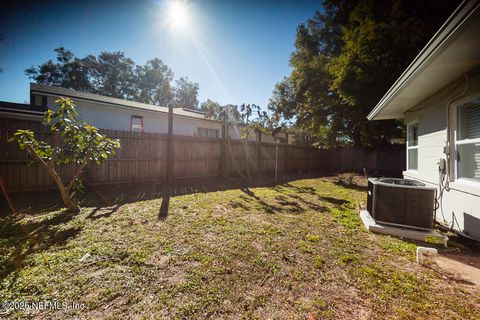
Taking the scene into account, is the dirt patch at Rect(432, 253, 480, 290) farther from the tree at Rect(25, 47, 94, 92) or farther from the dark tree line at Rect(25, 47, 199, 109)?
the tree at Rect(25, 47, 94, 92)

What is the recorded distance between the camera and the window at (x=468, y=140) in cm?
318

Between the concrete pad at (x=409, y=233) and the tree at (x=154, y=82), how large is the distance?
40378mm

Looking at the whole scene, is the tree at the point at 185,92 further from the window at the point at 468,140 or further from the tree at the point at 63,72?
the window at the point at 468,140

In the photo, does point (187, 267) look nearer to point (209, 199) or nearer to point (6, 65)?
point (209, 199)

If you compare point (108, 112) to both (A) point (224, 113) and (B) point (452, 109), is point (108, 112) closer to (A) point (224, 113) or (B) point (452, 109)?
(A) point (224, 113)

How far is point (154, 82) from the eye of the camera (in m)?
36.8

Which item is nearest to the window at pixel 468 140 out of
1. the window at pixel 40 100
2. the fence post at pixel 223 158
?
the fence post at pixel 223 158

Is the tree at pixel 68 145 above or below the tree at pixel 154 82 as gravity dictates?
below

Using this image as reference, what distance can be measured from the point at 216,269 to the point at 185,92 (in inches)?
1749

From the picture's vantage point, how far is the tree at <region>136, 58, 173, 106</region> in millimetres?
35750

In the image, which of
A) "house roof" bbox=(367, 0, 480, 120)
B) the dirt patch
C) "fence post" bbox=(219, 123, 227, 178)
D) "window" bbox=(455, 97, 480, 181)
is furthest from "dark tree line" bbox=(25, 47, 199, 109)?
the dirt patch

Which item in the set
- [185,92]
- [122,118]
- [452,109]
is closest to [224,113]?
[122,118]

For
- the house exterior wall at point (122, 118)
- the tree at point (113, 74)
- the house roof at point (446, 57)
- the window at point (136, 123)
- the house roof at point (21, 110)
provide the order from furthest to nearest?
the tree at point (113, 74), the window at point (136, 123), the house exterior wall at point (122, 118), the house roof at point (21, 110), the house roof at point (446, 57)

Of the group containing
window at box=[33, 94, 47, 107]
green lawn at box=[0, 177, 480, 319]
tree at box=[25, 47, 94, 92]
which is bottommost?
green lawn at box=[0, 177, 480, 319]
